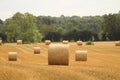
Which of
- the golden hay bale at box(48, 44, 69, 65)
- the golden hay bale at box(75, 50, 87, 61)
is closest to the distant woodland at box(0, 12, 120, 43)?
the golden hay bale at box(75, 50, 87, 61)

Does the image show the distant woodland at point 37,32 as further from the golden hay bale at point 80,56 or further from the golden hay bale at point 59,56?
the golden hay bale at point 59,56

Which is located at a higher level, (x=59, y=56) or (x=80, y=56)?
(x=59, y=56)

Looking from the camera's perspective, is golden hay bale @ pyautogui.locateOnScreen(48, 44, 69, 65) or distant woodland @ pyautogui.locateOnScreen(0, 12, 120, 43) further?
distant woodland @ pyautogui.locateOnScreen(0, 12, 120, 43)

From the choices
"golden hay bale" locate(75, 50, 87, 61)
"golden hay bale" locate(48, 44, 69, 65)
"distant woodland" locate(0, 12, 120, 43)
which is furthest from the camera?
"distant woodland" locate(0, 12, 120, 43)

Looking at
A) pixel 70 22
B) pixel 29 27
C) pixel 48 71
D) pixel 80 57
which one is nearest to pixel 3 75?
pixel 48 71

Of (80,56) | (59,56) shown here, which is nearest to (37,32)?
(80,56)

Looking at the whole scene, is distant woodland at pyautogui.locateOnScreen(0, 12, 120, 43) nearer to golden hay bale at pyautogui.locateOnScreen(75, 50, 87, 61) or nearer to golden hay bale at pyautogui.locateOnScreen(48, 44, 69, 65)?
golden hay bale at pyautogui.locateOnScreen(75, 50, 87, 61)

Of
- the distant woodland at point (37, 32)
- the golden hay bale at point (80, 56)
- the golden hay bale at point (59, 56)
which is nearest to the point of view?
the golden hay bale at point (59, 56)

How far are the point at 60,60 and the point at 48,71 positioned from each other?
5.57m

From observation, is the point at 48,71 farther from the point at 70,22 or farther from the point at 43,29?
the point at 70,22

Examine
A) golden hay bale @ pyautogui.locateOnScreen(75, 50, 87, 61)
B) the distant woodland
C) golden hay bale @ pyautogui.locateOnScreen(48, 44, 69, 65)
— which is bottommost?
golden hay bale @ pyautogui.locateOnScreen(75, 50, 87, 61)

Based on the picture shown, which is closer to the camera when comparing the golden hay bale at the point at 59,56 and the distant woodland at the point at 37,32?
the golden hay bale at the point at 59,56

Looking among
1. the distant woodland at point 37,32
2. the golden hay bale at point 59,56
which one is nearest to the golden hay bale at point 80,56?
the golden hay bale at point 59,56

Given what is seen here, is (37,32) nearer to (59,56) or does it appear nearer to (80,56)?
(80,56)
